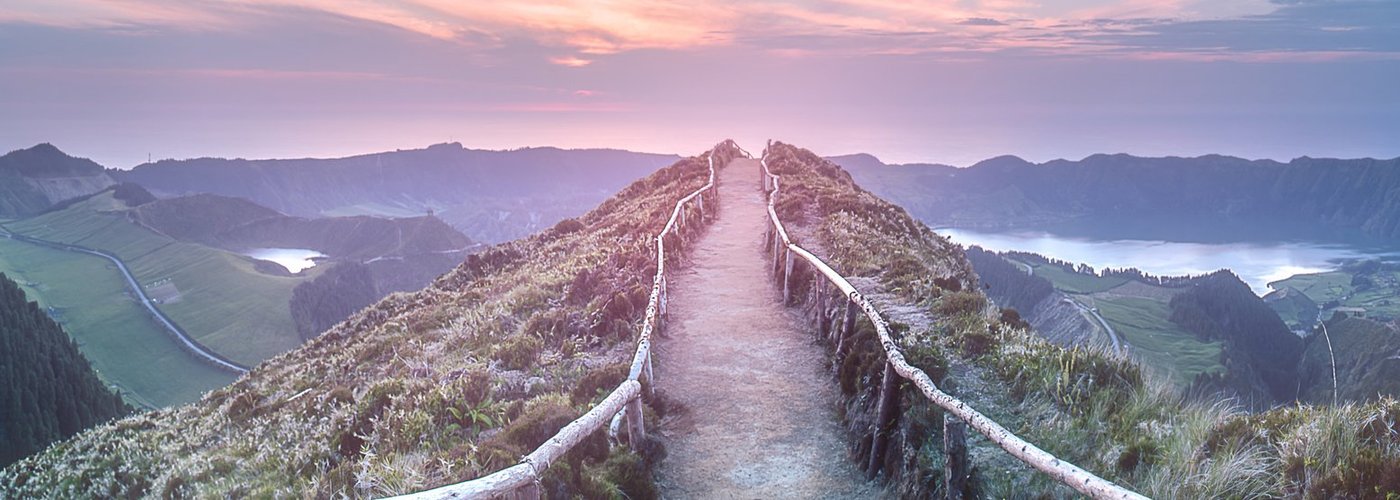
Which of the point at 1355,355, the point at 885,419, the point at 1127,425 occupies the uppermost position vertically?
the point at 1127,425

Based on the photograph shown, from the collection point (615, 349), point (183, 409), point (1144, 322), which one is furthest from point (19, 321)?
point (1144, 322)

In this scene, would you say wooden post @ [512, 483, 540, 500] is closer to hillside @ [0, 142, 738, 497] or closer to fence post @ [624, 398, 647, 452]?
hillside @ [0, 142, 738, 497]

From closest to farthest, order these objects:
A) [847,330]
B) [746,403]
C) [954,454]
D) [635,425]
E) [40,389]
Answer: [954,454] < [635,425] < [746,403] < [847,330] < [40,389]

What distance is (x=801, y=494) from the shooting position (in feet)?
28.7

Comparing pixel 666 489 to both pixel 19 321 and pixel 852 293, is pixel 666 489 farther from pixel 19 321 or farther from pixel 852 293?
pixel 19 321

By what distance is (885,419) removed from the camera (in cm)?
897

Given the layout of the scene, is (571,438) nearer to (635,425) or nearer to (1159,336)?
(635,425)

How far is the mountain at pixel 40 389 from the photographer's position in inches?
3757

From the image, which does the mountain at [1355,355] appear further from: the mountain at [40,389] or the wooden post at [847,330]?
the mountain at [40,389]

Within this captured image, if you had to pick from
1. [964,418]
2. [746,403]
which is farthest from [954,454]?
[746,403]

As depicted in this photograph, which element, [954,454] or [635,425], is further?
[635,425]

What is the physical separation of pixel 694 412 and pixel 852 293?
3159 mm

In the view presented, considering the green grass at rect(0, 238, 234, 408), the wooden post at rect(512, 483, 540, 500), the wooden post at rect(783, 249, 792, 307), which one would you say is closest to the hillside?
the wooden post at rect(512, 483, 540, 500)

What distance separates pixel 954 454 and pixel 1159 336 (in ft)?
618
